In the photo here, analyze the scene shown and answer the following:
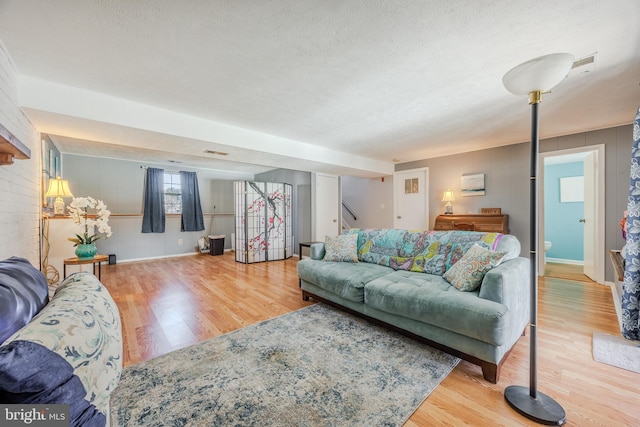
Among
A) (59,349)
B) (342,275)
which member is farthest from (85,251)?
(59,349)

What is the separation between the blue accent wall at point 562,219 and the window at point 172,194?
8.40m

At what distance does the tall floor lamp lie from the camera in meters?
1.27

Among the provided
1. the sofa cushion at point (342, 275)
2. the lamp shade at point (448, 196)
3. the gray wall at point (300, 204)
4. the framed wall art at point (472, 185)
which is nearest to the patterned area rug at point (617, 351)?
the sofa cushion at point (342, 275)

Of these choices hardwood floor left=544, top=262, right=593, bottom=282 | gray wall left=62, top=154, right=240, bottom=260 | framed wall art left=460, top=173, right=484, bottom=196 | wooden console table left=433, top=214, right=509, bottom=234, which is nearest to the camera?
hardwood floor left=544, top=262, right=593, bottom=282

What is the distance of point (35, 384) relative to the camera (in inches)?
21.3

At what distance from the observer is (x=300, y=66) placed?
2045mm

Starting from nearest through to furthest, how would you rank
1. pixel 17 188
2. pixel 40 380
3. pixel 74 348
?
pixel 40 380, pixel 74 348, pixel 17 188

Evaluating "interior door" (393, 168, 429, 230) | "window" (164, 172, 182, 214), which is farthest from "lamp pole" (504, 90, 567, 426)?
"window" (164, 172, 182, 214)

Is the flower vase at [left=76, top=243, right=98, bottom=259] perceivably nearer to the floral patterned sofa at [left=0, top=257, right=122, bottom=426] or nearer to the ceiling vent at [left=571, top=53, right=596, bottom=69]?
the floral patterned sofa at [left=0, top=257, right=122, bottom=426]

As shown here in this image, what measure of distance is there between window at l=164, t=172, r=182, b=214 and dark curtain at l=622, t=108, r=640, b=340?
737 cm

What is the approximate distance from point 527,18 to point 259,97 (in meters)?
2.13

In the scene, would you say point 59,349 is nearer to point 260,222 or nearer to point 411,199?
point 260,222

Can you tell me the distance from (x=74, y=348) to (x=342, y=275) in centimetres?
208

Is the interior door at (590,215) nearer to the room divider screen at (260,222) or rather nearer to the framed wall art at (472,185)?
the framed wall art at (472,185)
